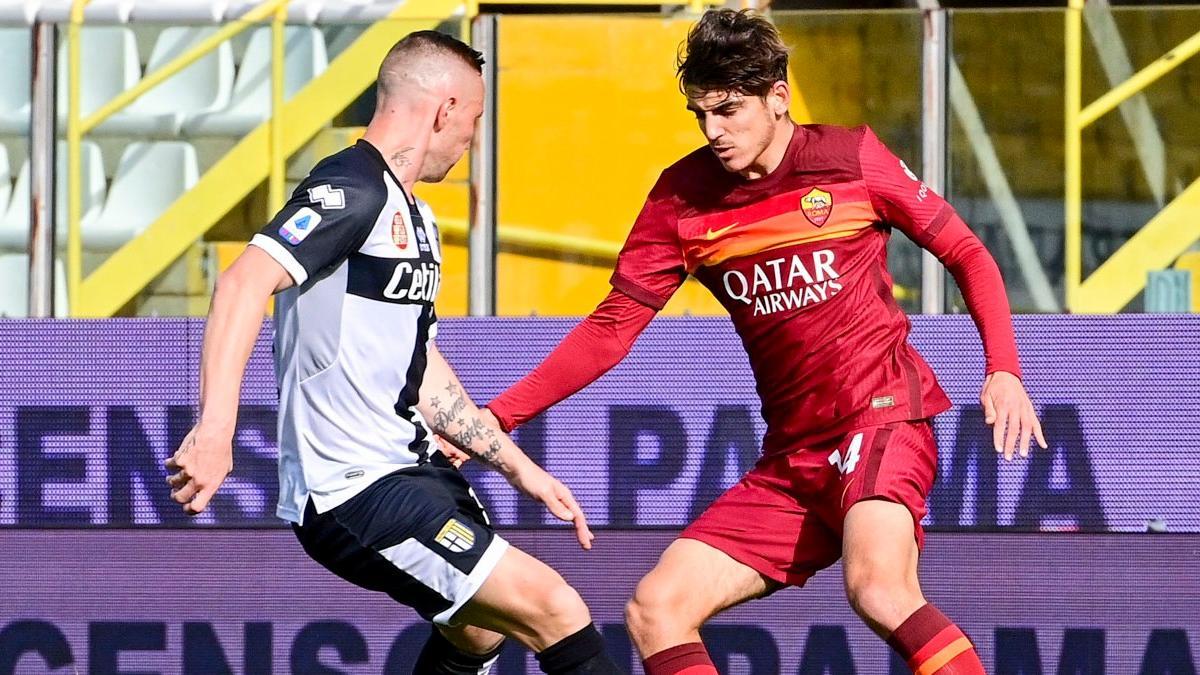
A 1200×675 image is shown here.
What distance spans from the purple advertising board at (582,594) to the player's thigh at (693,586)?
62.5 inches

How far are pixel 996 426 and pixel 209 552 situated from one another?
3016 mm

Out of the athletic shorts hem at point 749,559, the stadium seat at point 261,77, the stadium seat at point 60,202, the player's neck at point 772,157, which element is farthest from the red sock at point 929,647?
the stadium seat at point 60,202

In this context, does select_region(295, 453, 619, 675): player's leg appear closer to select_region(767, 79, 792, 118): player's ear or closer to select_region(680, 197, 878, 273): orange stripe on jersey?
select_region(680, 197, 878, 273): orange stripe on jersey

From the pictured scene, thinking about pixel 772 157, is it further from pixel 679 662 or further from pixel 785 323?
pixel 679 662

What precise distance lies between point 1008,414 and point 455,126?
1408 millimetres

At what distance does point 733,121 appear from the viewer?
4.35 meters

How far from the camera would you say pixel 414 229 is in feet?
13.6

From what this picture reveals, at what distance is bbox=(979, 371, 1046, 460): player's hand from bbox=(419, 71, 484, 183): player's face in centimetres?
133

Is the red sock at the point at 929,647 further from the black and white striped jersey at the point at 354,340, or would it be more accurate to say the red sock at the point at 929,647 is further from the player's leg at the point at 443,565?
the black and white striped jersey at the point at 354,340

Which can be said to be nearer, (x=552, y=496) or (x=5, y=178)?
Answer: (x=552, y=496)

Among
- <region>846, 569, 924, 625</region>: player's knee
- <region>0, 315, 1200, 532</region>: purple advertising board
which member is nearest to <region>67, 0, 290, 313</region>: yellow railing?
<region>0, 315, 1200, 532</region>: purple advertising board

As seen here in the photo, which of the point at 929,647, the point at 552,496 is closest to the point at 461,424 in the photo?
the point at 552,496

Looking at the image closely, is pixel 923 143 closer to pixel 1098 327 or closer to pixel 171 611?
pixel 1098 327

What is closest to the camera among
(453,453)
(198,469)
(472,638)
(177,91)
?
(198,469)
